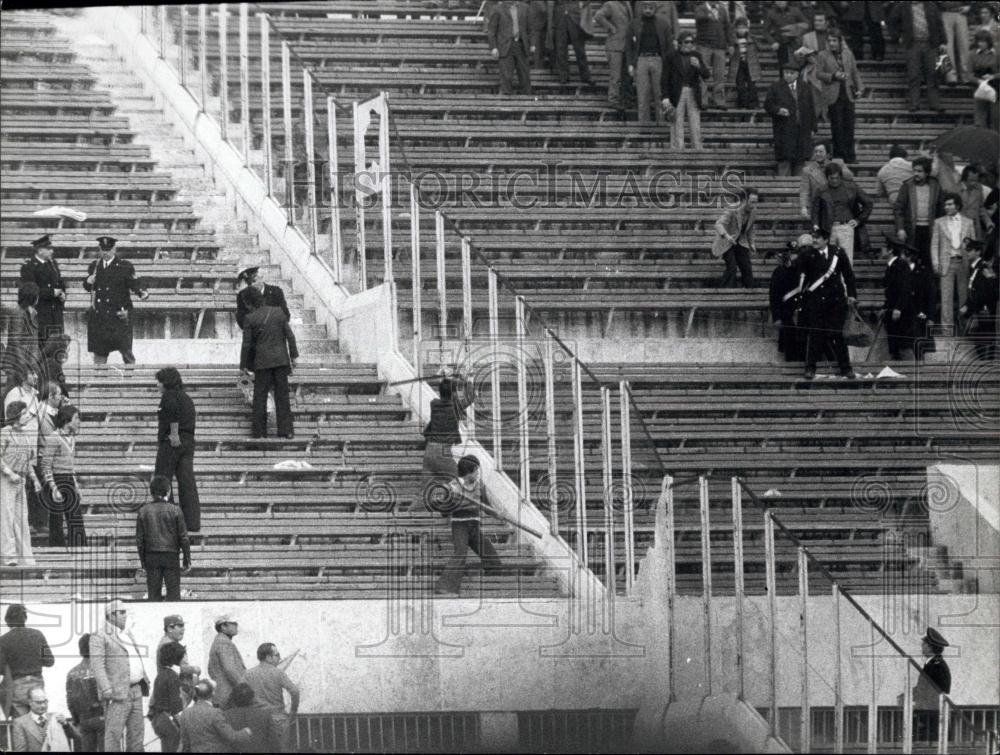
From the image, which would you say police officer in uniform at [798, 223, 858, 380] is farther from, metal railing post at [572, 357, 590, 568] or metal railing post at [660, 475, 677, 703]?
metal railing post at [660, 475, 677, 703]

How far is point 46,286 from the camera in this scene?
23969 millimetres

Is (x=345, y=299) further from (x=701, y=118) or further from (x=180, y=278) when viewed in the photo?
(x=701, y=118)

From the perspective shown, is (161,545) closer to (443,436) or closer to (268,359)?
(268,359)

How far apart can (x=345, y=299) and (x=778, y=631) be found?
20.4ft

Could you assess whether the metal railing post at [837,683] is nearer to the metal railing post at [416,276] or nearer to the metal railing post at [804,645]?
the metal railing post at [804,645]

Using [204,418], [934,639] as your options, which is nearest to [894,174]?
[934,639]

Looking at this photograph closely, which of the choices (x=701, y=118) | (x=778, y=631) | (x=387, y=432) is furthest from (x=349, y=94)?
(x=778, y=631)

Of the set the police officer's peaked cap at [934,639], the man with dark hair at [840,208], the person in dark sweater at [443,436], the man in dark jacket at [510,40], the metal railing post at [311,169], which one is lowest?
the police officer's peaked cap at [934,639]

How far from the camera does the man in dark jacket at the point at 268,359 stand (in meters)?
22.4

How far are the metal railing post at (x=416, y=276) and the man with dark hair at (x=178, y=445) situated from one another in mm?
2370

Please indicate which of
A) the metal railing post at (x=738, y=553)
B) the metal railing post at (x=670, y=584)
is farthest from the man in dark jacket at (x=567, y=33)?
the metal railing post at (x=738, y=553)

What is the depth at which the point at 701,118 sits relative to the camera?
28875 mm

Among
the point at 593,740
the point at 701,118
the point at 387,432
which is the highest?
the point at 701,118

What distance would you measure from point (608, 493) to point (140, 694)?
3792mm
